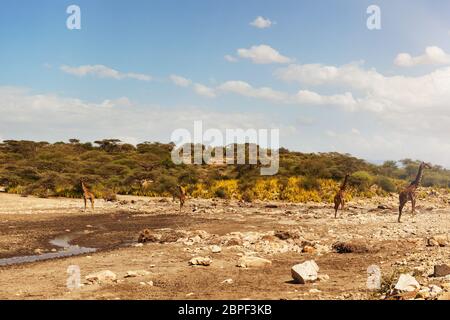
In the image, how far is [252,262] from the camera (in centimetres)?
1099

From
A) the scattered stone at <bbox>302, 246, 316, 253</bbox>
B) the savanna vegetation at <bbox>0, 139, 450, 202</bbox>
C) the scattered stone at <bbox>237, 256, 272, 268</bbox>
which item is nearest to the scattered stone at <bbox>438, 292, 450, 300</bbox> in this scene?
the scattered stone at <bbox>237, 256, 272, 268</bbox>

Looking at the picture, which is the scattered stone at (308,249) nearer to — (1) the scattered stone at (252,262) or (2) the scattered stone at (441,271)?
(1) the scattered stone at (252,262)

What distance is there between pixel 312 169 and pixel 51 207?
1998 cm

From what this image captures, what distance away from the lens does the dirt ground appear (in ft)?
28.4

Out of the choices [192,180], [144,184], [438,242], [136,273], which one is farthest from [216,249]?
[144,184]

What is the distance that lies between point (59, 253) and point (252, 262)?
19.1 ft

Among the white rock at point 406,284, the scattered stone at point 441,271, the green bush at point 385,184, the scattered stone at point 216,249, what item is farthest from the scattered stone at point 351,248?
the green bush at point 385,184

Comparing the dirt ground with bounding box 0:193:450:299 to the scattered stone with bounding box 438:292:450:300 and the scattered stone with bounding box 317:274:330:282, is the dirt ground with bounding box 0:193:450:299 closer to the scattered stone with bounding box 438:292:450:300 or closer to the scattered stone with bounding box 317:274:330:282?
the scattered stone with bounding box 317:274:330:282

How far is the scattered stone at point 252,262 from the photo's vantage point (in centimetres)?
1088

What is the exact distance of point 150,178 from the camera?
3684 centimetres

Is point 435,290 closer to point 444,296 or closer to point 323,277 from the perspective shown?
point 444,296

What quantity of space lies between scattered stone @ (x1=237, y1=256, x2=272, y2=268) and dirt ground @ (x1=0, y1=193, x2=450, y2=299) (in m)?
0.16
